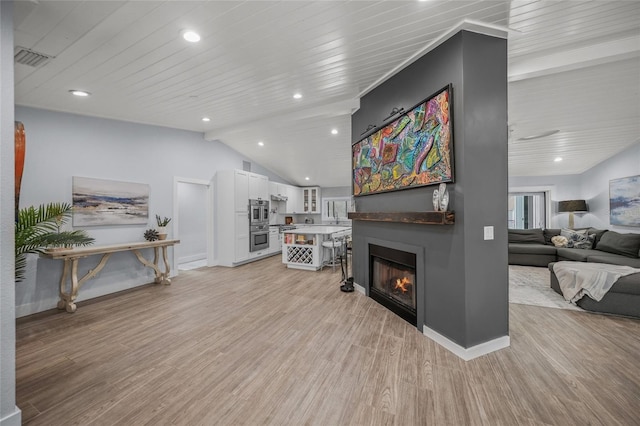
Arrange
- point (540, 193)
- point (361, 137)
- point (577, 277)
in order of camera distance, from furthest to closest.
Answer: point (540, 193)
point (361, 137)
point (577, 277)

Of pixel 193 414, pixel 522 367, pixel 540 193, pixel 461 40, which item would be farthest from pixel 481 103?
pixel 540 193

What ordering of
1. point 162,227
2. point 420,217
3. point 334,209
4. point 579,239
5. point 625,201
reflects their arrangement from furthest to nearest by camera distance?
point 334,209, point 579,239, point 625,201, point 162,227, point 420,217

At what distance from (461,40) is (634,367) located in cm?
304

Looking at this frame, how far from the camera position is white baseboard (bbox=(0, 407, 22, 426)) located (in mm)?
1437

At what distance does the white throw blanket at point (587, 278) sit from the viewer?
298 cm

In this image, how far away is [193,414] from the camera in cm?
157

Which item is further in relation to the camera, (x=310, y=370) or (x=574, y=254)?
(x=574, y=254)

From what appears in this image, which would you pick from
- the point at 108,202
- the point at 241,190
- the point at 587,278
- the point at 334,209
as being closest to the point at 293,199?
the point at 334,209

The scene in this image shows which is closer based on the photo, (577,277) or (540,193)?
(577,277)

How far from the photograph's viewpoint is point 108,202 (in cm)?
405

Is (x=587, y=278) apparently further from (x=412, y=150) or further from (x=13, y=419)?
(x=13, y=419)

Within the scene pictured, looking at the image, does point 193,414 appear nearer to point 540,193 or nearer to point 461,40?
point 461,40

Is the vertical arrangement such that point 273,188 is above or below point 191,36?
below

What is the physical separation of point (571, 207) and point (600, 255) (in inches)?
82.0
